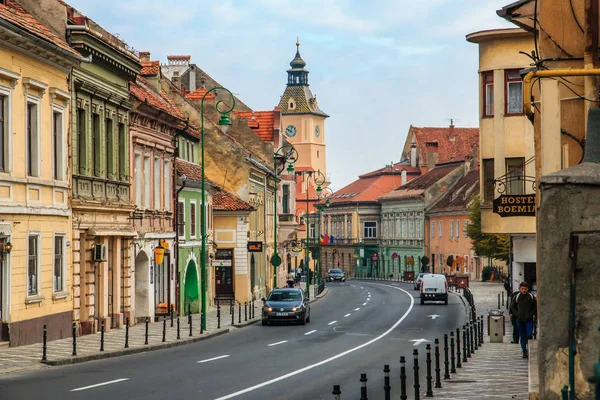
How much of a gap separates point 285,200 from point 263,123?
6.96m

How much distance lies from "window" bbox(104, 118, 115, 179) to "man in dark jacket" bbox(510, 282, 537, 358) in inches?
658

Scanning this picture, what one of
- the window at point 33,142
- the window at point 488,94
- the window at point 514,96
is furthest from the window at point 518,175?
the window at point 33,142

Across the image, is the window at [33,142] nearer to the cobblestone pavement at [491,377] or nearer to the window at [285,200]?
the cobblestone pavement at [491,377]

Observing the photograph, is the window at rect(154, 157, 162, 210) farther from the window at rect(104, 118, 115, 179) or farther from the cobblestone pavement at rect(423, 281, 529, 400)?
the cobblestone pavement at rect(423, 281, 529, 400)

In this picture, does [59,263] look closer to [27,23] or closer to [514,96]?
[27,23]

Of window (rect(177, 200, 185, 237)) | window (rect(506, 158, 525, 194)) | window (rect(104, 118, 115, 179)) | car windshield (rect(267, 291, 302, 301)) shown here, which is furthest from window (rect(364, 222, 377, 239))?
window (rect(104, 118, 115, 179))

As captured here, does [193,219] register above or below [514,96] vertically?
below

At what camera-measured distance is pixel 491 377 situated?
74.4 ft

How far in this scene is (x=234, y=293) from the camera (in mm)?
66000

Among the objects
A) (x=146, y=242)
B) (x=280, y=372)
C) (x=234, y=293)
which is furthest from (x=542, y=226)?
(x=234, y=293)

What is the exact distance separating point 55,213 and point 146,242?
→ 39.2 ft

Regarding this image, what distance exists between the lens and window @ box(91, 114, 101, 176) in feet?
124

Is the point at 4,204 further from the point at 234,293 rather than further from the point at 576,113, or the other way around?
the point at 234,293

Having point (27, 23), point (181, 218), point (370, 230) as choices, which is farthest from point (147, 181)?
point (370, 230)
